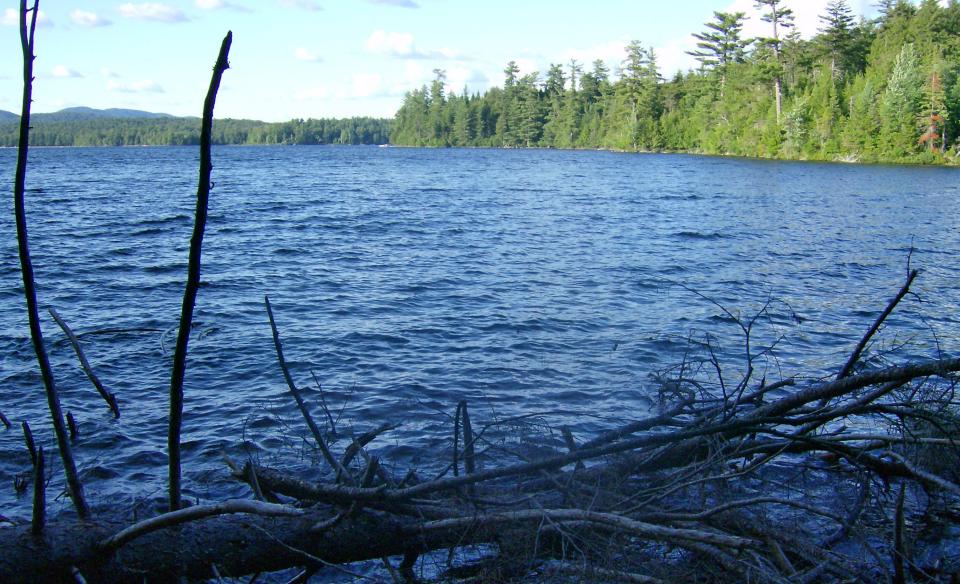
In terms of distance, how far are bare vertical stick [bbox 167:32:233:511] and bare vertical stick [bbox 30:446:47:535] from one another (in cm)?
49

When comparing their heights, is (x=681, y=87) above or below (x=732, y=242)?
above

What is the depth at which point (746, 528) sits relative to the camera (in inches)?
155

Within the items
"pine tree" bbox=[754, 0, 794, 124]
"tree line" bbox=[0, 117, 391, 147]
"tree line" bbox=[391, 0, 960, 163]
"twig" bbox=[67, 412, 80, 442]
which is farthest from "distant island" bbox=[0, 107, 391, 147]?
"twig" bbox=[67, 412, 80, 442]

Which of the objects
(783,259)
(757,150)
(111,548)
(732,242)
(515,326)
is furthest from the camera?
(757,150)

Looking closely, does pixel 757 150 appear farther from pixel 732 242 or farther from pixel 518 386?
pixel 518 386

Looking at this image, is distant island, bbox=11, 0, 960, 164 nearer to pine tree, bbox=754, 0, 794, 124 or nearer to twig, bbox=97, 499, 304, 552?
pine tree, bbox=754, 0, 794, 124

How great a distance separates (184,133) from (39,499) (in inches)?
7118

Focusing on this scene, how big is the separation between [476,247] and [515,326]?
9524 mm

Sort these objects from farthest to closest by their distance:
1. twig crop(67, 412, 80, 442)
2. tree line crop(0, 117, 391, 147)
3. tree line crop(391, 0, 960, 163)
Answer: tree line crop(0, 117, 391, 147) < tree line crop(391, 0, 960, 163) < twig crop(67, 412, 80, 442)

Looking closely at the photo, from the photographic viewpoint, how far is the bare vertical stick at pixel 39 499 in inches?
123

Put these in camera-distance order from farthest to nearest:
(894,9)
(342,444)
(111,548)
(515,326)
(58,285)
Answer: (894,9) → (58,285) → (515,326) → (342,444) → (111,548)

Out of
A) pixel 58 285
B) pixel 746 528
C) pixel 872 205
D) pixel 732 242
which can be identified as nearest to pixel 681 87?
pixel 872 205

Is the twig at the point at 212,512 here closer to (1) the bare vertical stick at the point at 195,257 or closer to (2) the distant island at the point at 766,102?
(1) the bare vertical stick at the point at 195,257

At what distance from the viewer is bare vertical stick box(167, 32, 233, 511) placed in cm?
269
